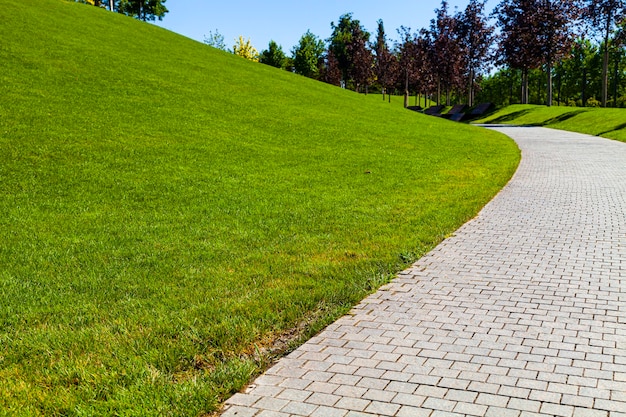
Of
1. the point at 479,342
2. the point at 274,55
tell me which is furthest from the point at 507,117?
the point at 479,342

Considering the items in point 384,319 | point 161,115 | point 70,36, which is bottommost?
point 384,319

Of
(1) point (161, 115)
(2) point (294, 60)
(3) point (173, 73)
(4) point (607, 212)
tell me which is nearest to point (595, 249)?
(4) point (607, 212)

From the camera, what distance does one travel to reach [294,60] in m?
80.4

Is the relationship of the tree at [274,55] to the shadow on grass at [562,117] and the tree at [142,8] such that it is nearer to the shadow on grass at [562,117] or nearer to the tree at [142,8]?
the tree at [142,8]

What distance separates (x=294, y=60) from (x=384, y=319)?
7824cm

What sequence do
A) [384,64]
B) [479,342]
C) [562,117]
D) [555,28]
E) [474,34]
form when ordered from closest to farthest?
1. [479,342]
2. [562,117]
3. [555,28]
4. [474,34]
5. [384,64]

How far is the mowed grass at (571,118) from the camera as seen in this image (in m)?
30.1

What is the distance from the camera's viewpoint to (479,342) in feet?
15.2

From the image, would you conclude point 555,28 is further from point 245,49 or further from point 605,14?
point 245,49

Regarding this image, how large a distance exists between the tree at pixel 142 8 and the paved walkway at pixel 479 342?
67.7 metres

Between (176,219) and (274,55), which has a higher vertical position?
(274,55)

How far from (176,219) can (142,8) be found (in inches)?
2651

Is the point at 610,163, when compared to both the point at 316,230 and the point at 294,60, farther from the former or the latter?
the point at 294,60

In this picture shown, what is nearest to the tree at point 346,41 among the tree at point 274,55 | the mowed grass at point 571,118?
the tree at point 274,55
